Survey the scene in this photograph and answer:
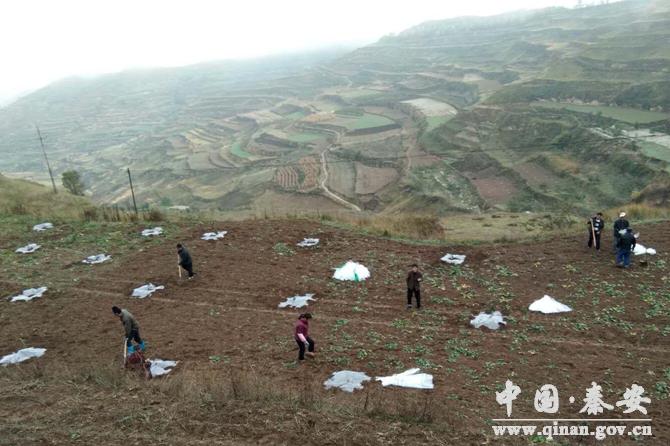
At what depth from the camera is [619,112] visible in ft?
177

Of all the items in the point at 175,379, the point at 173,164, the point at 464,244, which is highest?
the point at 175,379

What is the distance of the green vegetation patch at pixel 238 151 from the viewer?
84856 millimetres

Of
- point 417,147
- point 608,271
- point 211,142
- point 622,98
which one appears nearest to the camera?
point 608,271

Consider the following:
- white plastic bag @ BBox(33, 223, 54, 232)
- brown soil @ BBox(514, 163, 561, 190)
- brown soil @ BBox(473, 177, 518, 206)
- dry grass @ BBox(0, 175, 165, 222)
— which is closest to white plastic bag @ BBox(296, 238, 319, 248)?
dry grass @ BBox(0, 175, 165, 222)

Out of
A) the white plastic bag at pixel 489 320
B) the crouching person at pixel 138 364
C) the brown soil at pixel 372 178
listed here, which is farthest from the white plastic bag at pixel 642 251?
the brown soil at pixel 372 178

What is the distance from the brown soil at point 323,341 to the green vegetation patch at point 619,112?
40.4 m

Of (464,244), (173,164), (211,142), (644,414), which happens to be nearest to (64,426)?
(644,414)

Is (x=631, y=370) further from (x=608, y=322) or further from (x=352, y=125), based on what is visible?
(x=352, y=125)

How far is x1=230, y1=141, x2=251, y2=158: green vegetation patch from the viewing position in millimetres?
84856

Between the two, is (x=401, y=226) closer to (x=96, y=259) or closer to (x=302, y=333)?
(x=302, y=333)

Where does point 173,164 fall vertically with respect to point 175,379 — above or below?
below

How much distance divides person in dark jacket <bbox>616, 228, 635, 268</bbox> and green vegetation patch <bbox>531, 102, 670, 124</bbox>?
42.9 metres

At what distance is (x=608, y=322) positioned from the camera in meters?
12.2

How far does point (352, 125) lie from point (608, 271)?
81.4 m
